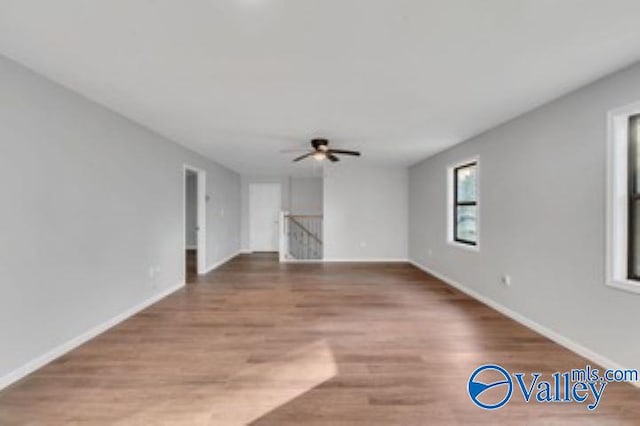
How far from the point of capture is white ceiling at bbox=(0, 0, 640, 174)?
62.9 inches

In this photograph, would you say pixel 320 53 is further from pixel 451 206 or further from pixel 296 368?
pixel 451 206

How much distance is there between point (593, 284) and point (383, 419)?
2.15 meters

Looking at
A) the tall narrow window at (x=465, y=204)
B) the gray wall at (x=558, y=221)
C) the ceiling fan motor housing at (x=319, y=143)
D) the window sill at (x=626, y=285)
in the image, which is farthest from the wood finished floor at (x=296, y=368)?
the ceiling fan motor housing at (x=319, y=143)

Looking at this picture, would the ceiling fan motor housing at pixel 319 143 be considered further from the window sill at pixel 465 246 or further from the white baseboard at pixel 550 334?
the white baseboard at pixel 550 334

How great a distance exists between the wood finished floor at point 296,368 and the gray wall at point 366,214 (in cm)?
325

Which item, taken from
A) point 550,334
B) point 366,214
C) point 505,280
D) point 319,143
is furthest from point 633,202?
point 366,214

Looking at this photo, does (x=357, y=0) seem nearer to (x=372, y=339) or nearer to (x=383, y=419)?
(x=383, y=419)

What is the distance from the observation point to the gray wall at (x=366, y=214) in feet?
23.9

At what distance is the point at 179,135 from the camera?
4.17 metres

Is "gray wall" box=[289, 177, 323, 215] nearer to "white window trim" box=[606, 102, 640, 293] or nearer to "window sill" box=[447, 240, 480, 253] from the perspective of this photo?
"window sill" box=[447, 240, 480, 253]

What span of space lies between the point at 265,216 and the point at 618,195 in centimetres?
772

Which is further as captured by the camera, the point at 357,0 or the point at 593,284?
the point at 593,284

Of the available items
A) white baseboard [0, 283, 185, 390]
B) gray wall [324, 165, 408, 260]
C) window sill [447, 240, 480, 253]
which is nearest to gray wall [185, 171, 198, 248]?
gray wall [324, 165, 408, 260]

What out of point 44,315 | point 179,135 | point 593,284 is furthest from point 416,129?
point 44,315
